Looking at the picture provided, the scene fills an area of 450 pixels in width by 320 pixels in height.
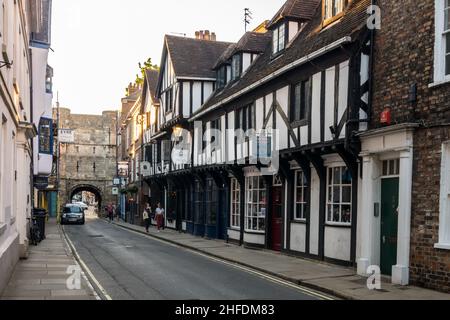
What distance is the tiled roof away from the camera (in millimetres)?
31125

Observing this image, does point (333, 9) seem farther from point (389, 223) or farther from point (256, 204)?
point (256, 204)

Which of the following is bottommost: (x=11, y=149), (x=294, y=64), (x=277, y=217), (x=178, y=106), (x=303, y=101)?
(x=277, y=217)

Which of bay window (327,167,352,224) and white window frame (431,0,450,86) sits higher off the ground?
white window frame (431,0,450,86)

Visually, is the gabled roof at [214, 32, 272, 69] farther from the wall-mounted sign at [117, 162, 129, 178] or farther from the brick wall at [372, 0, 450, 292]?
the wall-mounted sign at [117, 162, 129, 178]

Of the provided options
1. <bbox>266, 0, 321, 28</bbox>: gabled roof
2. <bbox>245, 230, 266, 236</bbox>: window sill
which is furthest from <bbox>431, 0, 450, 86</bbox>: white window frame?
A: <bbox>245, 230, 266, 236</bbox>: window sill

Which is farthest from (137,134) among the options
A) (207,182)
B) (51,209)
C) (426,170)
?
(426,170)

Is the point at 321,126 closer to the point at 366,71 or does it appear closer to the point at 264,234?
the point at 366,71

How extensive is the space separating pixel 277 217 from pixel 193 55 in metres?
15.9

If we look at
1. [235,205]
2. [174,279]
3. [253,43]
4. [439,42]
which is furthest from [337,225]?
[253,43]

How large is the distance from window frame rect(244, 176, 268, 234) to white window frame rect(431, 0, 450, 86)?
987 cm

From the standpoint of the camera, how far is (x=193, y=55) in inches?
1289

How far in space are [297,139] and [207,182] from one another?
11.1 m

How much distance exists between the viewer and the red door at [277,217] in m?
19.4
